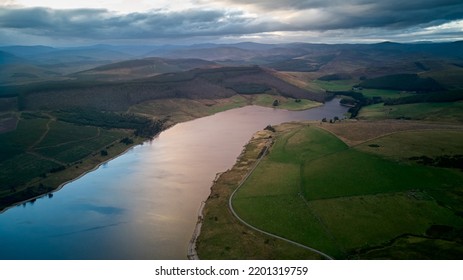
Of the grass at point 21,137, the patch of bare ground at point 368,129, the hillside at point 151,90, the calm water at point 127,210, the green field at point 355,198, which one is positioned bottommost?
the calm water at point 127,210

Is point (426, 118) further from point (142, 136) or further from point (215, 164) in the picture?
point (142, 136)

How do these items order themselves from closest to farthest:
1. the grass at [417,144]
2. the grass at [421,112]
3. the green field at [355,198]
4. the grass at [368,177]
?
1. the green field at [355,198]
2. the grass at [368,177]
3. the grass at [417,144]
4. the grass at [421,112]

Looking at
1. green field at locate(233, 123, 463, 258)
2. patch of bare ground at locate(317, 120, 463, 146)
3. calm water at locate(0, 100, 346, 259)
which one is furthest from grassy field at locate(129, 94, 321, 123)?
green field at locate(233, 123, 463, 258)

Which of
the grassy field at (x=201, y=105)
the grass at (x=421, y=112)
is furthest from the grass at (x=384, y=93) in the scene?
the grass at (x=421, y=112)

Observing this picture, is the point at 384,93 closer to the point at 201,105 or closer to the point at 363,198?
the point at 201,105

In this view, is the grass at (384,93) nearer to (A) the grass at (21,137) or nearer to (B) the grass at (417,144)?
(B) the grass at (417,144)

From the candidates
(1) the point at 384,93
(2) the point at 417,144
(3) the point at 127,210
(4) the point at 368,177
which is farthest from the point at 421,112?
(3) the point at 127,210

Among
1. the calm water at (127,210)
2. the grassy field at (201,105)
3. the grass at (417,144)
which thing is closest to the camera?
the calm water at (127,210)

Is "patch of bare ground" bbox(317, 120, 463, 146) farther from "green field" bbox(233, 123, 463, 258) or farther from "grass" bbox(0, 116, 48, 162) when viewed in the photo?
"grass" bbox(0, 116, 48, 162)
